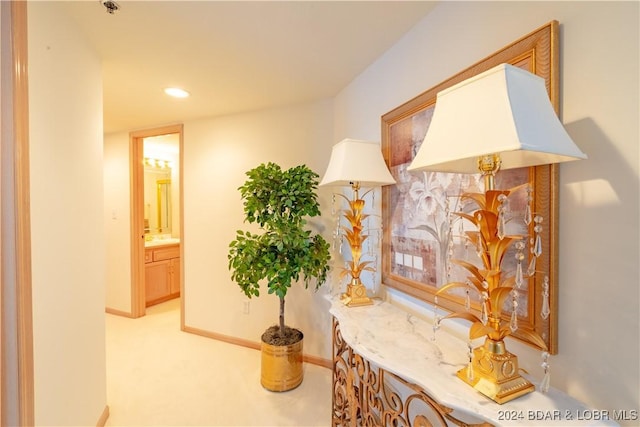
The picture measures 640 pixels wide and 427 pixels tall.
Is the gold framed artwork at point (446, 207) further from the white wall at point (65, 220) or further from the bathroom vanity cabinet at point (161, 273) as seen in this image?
the bathroom vanity cabinet at point (161, 273)

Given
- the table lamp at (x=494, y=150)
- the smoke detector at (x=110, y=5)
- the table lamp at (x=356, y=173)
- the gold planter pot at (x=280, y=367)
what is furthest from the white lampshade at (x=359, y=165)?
the gold planter pot at (x=280, y=367)

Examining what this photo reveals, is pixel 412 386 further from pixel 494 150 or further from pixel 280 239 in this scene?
pixel 280 239

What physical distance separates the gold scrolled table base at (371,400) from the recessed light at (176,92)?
6.87 ft

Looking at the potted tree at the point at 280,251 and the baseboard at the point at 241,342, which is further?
the baseboard at the point at 241,342

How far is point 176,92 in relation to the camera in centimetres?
223

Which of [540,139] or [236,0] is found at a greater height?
[236,0]

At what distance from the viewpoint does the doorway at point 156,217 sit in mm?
3303

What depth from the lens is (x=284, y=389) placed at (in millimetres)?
2070

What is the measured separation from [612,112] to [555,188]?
0.22m

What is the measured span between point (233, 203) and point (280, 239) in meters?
1.10

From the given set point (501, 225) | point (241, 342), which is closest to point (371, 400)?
point (501, 225)

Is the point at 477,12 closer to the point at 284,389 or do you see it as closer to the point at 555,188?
the point at 555,188

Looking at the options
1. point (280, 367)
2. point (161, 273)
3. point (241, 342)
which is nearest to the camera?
point (280, 367)

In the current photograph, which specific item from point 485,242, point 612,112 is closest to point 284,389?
point 485,242
